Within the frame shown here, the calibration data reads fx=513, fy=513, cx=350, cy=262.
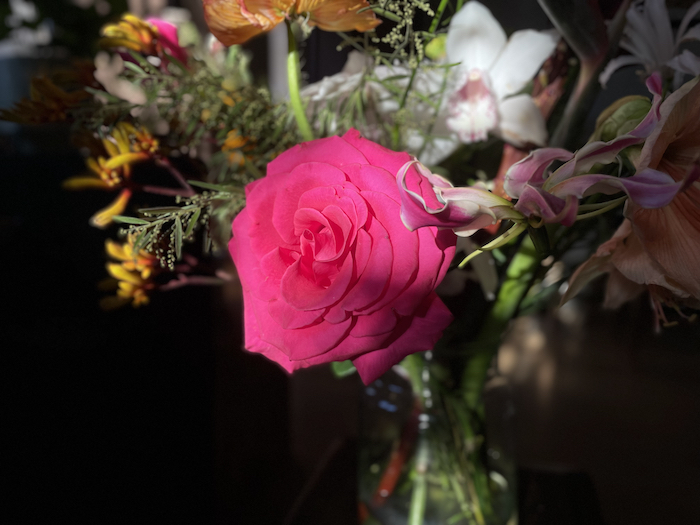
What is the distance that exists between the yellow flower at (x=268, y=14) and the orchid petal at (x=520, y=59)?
0.12 metres

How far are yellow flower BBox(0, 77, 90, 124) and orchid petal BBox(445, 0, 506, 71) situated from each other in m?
0.27

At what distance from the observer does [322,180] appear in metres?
0.28

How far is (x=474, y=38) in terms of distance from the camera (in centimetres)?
38

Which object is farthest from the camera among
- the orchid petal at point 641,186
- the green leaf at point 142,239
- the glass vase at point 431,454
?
the glass vase at point 431,454

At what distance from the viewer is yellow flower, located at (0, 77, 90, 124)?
0.35 meters

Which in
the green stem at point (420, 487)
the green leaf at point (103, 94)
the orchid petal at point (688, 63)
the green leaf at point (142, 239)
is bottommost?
the green stem at point (420, 487)

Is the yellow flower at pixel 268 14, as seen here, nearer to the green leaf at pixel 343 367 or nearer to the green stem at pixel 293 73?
the green stem at pixel 293 73

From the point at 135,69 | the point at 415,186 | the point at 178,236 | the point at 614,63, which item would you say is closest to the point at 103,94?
the point at 135,69

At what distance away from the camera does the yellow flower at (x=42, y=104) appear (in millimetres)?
352

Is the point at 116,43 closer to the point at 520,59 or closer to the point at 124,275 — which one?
the point at 124,275

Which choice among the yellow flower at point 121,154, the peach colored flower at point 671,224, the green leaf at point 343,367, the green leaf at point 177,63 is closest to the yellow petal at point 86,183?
the yellow flower at point 121,154

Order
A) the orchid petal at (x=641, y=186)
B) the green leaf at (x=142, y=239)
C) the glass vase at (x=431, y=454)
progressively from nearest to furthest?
1. the orchid petal at (x=641, y=186)
2. the green leaf at (x=142, y=239)
3. the glass vase at (x=431, y=454)

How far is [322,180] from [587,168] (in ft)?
0.43

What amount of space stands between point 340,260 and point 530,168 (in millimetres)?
104
